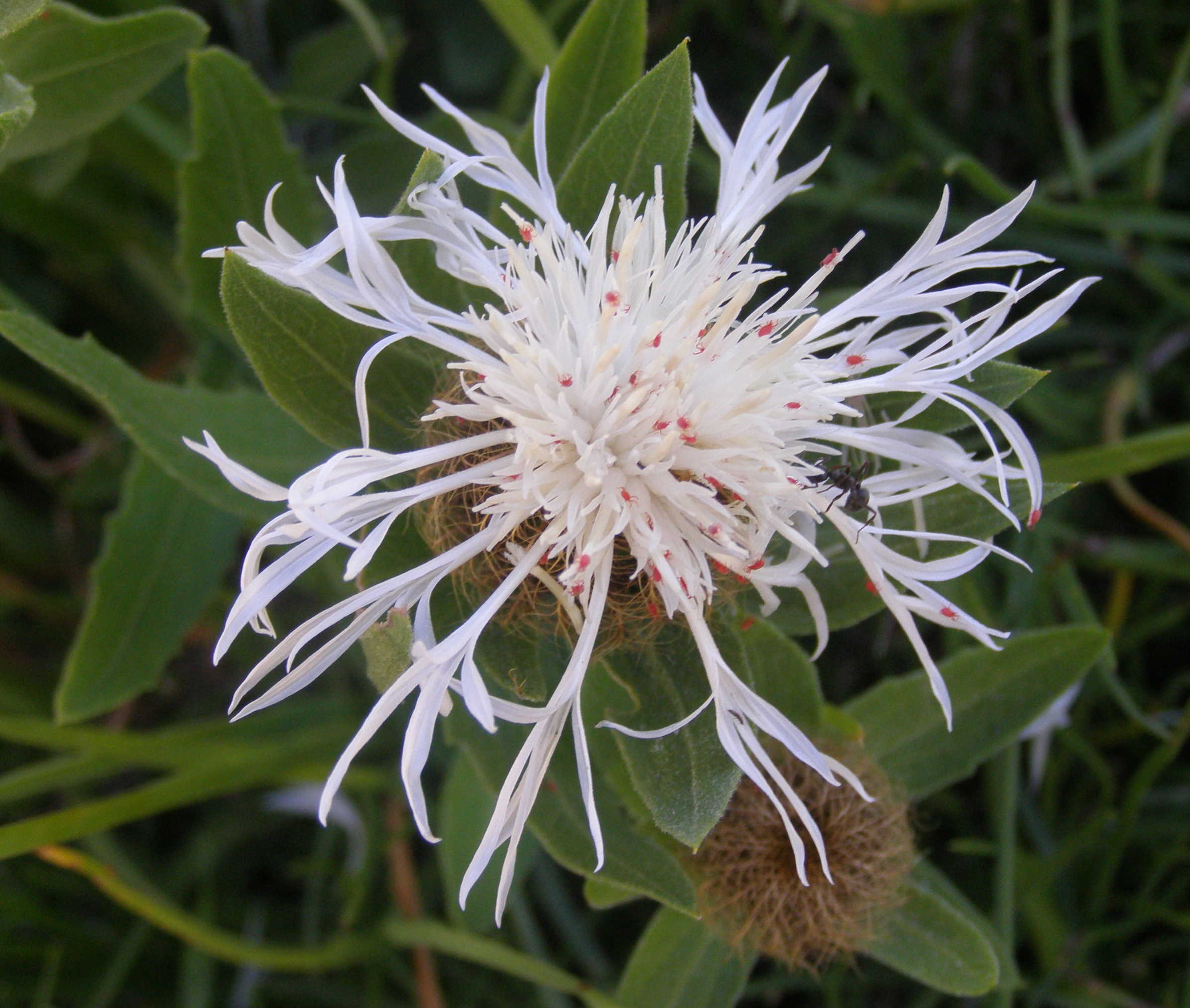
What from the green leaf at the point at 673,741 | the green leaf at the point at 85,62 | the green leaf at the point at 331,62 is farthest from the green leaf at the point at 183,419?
the green leaf at the point at 331,62

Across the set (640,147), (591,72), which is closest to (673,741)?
(640,147)

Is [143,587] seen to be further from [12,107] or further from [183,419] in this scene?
[12,107]

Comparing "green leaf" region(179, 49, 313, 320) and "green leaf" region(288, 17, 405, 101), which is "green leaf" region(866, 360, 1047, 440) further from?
"green leaf" region(288, 17, 405, 101)

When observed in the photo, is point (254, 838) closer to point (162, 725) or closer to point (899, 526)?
point (162, 725)

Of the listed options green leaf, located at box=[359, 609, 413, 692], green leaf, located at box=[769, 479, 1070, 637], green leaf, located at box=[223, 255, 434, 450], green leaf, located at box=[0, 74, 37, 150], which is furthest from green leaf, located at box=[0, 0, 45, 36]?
green leaf, located at box=[769, 479, 1070, 637]

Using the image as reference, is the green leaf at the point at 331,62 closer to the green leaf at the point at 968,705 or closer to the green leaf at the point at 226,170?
the green leaf at the point at 226,170
